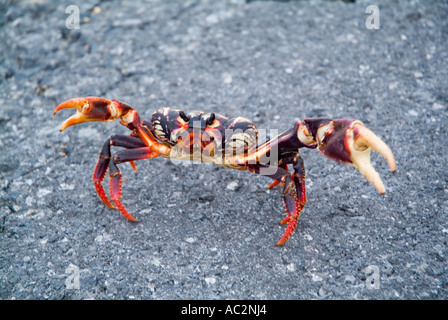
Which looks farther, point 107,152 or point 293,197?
point 107,152

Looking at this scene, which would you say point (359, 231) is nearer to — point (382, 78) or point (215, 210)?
point (215, 210)

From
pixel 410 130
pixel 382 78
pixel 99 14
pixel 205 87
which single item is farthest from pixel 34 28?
pixel 410 130

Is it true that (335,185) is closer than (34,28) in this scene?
Yes


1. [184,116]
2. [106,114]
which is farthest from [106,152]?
[184,116]

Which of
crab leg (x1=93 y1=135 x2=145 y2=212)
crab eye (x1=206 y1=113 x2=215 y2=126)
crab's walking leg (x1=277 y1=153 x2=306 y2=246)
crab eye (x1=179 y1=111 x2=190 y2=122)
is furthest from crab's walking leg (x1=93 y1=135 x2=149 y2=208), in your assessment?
crab's walking leg (x1=277 y1=153 x2=306 y2=246)

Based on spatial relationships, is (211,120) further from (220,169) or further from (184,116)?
(220,169)

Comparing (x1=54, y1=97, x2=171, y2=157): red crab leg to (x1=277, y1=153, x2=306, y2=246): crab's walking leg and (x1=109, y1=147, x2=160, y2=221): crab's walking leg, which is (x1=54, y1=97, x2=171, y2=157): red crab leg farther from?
(x1=277, y1=153, x2=306, y2=246): crab's walking leg
